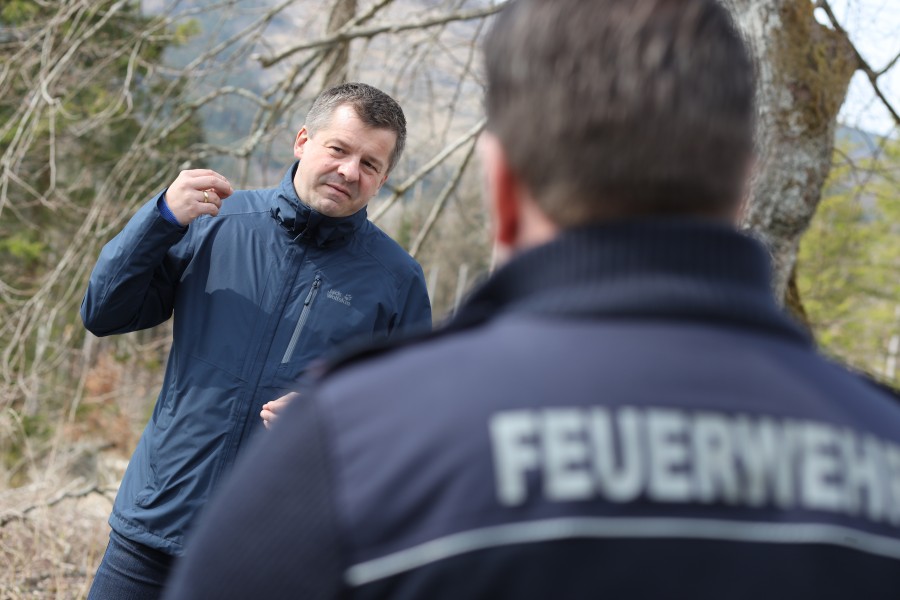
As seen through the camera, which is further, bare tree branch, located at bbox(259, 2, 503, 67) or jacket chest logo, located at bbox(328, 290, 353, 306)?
bare tree branch, located at bbox(259, 2, 503, 67)

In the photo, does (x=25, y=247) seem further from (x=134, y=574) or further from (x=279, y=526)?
(x=279, y=526)

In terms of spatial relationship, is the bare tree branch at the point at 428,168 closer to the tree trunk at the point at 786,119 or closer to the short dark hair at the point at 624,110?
the tree trunk at the point at 786,119

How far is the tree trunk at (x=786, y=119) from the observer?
4.66 meters

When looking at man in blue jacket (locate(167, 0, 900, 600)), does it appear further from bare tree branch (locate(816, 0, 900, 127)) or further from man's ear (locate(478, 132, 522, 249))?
bare tree branch (locate(816, 0, 900, 127))

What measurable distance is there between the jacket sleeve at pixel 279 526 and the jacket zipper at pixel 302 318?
1.74m

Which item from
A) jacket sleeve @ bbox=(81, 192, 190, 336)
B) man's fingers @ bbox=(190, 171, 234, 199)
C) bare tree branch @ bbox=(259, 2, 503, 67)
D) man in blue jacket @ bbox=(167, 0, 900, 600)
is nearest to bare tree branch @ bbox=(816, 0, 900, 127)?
bare tree branch @ bbox=(259, 2, 503, 67)

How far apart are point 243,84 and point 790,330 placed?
7.11m

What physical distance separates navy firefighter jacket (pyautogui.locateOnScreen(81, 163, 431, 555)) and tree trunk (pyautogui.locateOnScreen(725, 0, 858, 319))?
244cm

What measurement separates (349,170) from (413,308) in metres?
0.46

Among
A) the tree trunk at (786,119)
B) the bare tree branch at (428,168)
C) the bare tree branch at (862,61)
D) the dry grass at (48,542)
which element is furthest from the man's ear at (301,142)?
the bare tree branch at (862,61)

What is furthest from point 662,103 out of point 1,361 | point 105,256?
point 1,361

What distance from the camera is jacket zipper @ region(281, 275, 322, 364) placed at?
271 cm

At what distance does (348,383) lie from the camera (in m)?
0.93

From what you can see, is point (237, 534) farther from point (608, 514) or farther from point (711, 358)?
point (711, 358)
